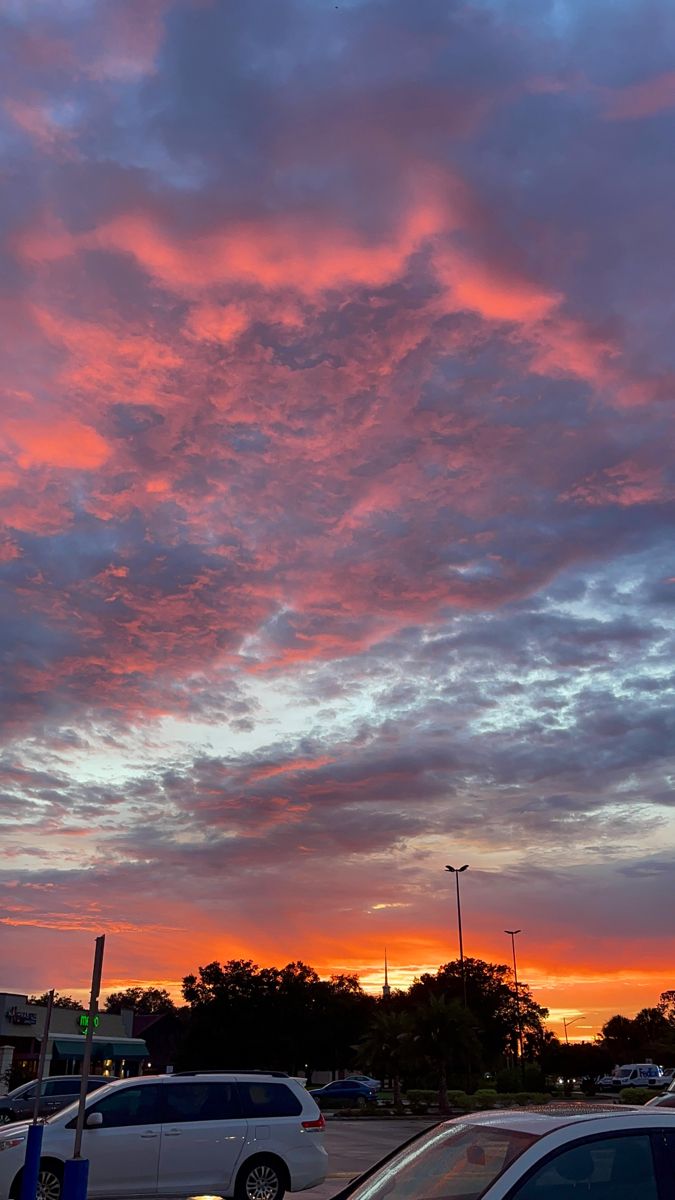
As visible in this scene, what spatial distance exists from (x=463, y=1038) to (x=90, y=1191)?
38687mm

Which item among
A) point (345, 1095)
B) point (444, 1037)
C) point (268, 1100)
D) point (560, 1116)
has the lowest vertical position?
point (560, 1116)

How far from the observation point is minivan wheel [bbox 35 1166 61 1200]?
13.0 meters

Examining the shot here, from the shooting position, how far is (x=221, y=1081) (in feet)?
46.1

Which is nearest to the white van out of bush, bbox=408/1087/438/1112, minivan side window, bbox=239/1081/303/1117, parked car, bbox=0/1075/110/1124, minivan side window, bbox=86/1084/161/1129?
bush, bbox=408/1087/438/1112

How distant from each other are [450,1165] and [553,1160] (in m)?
0.65

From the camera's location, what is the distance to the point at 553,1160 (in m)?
4.65

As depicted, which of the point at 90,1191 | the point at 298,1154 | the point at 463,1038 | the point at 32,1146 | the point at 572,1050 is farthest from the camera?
the point at 572,1050

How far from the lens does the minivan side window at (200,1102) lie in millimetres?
13516

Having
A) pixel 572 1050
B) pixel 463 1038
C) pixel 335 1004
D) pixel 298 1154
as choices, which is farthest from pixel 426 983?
pixel 298 1154

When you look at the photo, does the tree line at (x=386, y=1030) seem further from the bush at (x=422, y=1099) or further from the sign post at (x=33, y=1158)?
the sign post at (x=33, y=1158)

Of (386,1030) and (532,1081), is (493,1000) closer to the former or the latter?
(532,1081)

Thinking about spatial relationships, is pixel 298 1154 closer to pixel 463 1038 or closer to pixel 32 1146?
pixel 32 1146

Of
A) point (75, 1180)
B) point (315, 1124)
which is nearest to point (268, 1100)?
point (315, 1124)

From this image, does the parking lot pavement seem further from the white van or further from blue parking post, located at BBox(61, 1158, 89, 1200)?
the white van
